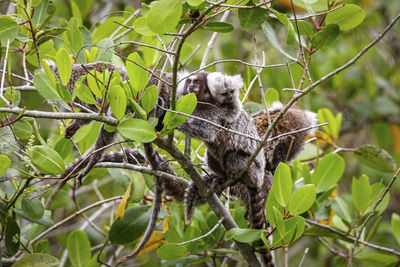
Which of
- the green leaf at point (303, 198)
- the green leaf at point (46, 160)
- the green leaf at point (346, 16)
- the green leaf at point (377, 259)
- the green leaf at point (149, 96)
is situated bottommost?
the green leaf at point (377, 259)

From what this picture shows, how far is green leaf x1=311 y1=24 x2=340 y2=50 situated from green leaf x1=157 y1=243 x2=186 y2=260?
173cm

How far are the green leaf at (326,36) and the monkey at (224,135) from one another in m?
0.77

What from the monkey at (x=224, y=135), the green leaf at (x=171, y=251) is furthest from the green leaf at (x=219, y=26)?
the green leaf at (x=171, y=251)

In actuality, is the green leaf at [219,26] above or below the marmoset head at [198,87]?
above

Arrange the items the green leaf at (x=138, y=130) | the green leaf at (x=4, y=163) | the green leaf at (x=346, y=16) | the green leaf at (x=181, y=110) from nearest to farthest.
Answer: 1. the green leaf at (x=138, y=130)
2. the green leaf at (x=181, y=110)
3. the green leaf at (x=4, y=163)
4. the green leaf at (x=346, y=16)

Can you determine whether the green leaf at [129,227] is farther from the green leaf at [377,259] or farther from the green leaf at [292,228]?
the green leaf at [377,259]

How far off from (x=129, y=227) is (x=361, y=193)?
1.82 meters

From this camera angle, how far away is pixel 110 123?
2752 millimetres

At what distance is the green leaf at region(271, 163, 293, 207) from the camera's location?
308cm

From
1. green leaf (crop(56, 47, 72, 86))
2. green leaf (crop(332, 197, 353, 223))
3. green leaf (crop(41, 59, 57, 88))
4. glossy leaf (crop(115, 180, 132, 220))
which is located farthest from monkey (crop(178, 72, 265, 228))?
green leaf (crop(41, 59, 57, 88))

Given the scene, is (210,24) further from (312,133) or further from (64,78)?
(312,133)

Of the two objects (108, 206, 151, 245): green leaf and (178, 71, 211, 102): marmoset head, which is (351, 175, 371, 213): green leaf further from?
(108, 206, 151, 245): green leaf

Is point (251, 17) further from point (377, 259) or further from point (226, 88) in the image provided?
point (377, 259)

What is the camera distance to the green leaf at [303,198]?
3053mm
